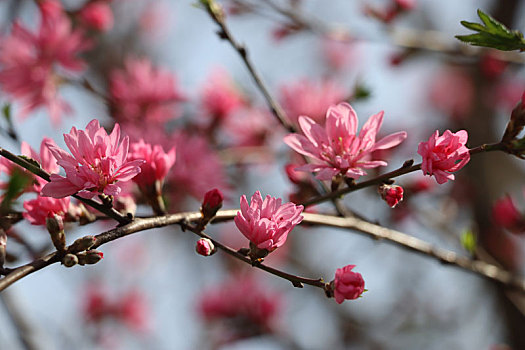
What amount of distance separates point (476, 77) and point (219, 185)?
3454 millimetres

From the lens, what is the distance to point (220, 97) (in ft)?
10.5

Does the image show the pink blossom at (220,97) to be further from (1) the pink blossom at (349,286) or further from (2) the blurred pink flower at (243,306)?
(1) the pink blossom at (349,286)

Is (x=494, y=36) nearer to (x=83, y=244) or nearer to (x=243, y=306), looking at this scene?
(x=83, y=244)

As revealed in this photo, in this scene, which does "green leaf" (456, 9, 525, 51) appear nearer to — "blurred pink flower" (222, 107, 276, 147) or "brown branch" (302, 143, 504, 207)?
"brown branch" (302, 143, 504, 207)

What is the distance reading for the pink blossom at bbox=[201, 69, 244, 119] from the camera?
3.19m

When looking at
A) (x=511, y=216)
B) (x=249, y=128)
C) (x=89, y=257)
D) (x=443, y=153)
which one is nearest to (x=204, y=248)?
(x=89, y=257)

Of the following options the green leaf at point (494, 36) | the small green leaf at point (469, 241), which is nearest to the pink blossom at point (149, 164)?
the green leaf at point (494, 36)

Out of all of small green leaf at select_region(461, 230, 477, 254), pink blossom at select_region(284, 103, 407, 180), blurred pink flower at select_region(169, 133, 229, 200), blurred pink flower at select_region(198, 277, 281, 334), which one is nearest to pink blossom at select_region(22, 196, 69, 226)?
pink blossom at select_region(284, 103, 407, 180)

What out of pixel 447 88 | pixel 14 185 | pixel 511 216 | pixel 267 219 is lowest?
pixel 447 88

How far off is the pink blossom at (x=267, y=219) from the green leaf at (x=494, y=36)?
587 mm

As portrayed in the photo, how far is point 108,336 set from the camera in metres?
4.18

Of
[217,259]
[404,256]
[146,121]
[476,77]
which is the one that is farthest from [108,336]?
[476,77]

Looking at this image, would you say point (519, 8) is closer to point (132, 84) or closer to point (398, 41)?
point (398, 41)

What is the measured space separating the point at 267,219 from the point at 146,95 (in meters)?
2.01
